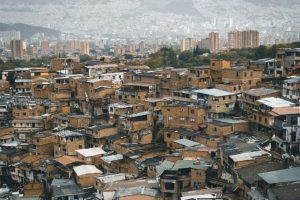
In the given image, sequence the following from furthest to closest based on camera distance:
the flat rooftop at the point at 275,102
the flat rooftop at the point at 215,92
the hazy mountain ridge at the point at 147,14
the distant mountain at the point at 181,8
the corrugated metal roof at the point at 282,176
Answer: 1. the distant mountain at the point at 181,8
2. the hazy mountain ridge at the point at 147,14
3. the flat rooftop at the point at 215,92
4. the flat rooftop at the point at 275,102
5. the corrugated metal roof at the point at 282,176

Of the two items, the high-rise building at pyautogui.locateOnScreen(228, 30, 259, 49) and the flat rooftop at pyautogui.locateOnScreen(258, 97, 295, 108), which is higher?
the high-rise building at pyautogui.locateOnScreen(228, 30, 259, 49)

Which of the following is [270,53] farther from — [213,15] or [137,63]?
[213,15]

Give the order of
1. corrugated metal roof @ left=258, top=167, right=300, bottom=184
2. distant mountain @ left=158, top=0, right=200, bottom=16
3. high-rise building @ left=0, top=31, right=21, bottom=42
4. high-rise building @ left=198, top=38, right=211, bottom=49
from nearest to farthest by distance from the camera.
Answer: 1. corrugated metal roof @ left=258, top=167, right=300, bottom=184
2. high-rise building @ left=198, top=38, right=211, bottom=49
3. high-rise building @ left=0, top=31, right=21, bottom=42
4. distant mountain @ left=158, top=0, right=200, bottom=16

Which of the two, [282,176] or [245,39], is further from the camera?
[245,39]

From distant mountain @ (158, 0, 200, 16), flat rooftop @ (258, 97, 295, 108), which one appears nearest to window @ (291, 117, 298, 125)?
flat rooftop @ (258, 97, 295, 108)

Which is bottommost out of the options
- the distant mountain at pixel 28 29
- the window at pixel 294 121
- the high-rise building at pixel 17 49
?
the window at pixel 294 121

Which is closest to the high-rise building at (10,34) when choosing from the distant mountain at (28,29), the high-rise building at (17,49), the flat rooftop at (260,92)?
the distant mountain at (28,29)

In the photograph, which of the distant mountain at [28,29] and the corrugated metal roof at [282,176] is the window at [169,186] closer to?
the corrugated metal roof at [282,176]

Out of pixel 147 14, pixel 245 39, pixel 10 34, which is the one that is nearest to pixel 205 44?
pixel 245 39

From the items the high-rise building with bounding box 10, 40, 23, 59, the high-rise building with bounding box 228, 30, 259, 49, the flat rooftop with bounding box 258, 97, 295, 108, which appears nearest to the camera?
the flat rooftop with bounding box 258, 97, 295, 108

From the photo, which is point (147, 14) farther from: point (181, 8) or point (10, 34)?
point (10, 34)

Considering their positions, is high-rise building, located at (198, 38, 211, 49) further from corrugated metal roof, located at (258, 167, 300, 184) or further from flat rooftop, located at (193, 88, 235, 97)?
corrugated metal roof, located at (258, 167, 300, 184)

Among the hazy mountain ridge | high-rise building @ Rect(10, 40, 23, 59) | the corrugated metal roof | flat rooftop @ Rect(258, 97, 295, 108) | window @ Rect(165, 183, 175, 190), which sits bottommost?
window @ Rect(165, 183, 175, 190)
